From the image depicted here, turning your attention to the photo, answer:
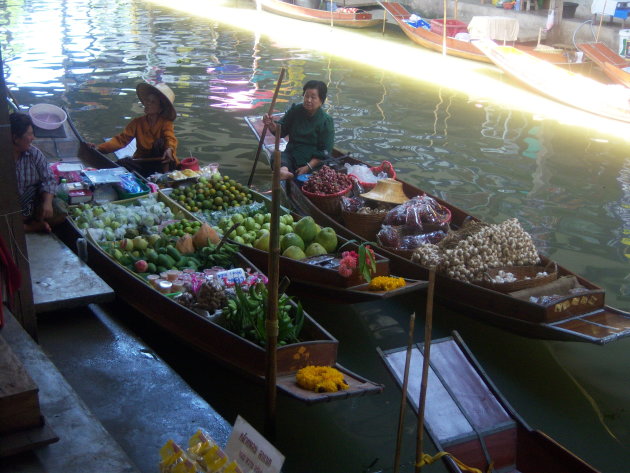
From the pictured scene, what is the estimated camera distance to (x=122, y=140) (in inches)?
263

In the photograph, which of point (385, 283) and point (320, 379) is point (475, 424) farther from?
point (385, 283)

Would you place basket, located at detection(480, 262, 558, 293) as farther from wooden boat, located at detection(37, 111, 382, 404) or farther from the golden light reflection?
the golden light reflection

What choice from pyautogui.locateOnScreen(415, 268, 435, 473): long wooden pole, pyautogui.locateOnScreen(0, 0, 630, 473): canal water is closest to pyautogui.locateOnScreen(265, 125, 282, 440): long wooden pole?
pyautogui.locateOnScreen(415, 268, 435, 473): long wooden pole

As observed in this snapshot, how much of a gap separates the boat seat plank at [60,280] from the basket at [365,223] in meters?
1.95

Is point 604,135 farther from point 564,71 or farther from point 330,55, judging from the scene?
point 330,55

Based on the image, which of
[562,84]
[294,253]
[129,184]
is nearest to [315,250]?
[294,253]

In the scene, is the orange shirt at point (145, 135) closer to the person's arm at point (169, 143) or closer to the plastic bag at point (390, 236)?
the person's arm at point (169, 143)

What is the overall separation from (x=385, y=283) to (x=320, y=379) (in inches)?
45.7

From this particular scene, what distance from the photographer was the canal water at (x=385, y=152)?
3992 mm

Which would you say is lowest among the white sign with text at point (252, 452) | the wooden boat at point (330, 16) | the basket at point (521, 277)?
the basket at point (521, 277)

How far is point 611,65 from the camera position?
11.8 metres

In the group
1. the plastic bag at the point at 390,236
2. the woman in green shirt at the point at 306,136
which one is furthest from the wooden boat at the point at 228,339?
the woman in green shirt at the point at 306,136

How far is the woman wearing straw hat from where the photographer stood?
6.46 meters

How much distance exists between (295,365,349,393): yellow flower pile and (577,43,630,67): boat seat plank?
10335mm
